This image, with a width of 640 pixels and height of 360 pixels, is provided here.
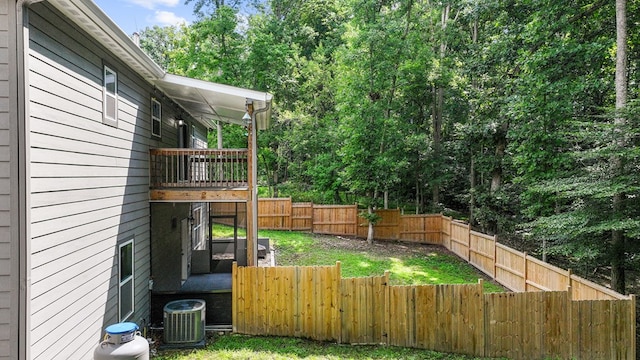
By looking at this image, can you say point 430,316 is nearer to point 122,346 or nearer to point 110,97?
point 122,346

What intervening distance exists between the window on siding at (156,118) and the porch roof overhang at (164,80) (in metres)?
0.43

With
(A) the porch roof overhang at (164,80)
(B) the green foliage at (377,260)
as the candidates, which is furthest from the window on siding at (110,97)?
(B) the green foliage at (377,260)

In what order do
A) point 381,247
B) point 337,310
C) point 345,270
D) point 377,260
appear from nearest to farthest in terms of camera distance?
point 337,310 → point 345,270 → point 377,260 → point 381,247

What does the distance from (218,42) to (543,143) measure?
18.3 m

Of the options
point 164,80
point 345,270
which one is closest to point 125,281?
point 164,80

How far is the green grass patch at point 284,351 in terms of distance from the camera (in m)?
6.55

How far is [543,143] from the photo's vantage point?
12.2m

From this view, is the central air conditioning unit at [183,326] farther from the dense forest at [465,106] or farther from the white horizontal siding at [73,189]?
the dense forest at [465,106]

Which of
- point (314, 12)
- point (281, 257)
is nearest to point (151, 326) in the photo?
point (281, 257)

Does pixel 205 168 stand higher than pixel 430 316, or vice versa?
pixel 205 168

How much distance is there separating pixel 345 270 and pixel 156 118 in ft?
25.6

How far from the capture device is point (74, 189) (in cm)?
504

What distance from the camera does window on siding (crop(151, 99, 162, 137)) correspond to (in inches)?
340

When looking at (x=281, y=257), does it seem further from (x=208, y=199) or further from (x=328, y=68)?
(x=328, y=68)
